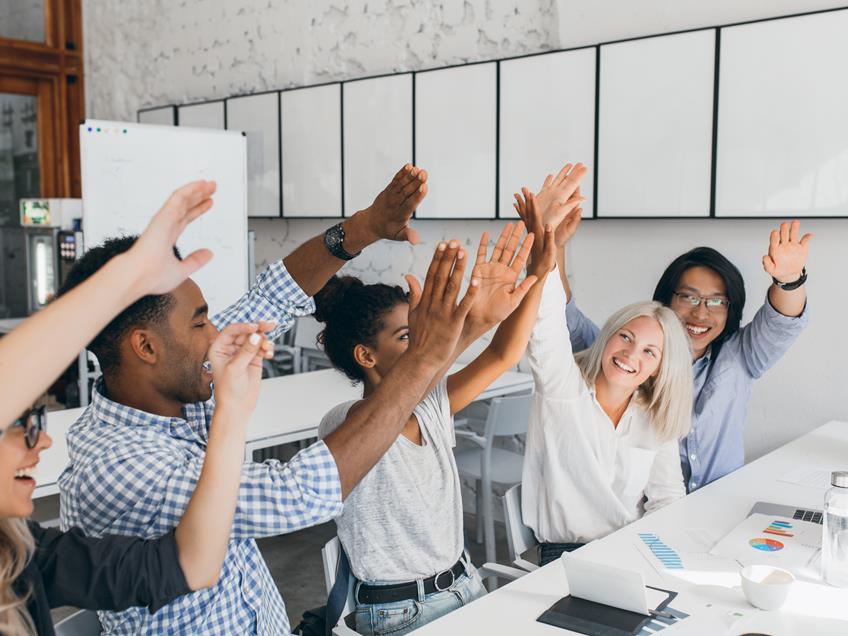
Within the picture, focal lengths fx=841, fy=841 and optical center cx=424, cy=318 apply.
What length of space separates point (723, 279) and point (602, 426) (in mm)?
810

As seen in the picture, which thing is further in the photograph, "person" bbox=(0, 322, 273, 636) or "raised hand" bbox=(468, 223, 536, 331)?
"raised hand" bbox=(468, 223, 536, 331)

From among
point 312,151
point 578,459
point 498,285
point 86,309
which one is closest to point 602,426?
point 578,459

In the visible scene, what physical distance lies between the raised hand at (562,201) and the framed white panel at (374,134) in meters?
2.36

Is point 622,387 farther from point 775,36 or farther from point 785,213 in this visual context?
point 775,36

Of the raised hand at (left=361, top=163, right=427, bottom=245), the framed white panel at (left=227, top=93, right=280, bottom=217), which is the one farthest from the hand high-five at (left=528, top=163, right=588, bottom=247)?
the framed white panel at (left=227, top=93, right=280, bottom=217)

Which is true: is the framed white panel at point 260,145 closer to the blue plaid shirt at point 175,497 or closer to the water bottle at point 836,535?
the blue plaid shirt at point 175,497

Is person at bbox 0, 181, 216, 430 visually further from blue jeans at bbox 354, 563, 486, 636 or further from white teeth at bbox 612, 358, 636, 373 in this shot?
white teeth at bbox 612, 358, 636, 373

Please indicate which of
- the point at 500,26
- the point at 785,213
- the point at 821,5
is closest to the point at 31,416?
the point at 785,213

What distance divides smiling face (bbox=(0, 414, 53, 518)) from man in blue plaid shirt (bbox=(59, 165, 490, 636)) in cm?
19

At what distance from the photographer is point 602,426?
2182mm

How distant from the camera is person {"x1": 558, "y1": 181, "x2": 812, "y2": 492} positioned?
8.02 feet

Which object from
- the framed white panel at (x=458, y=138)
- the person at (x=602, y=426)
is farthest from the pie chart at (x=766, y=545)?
the framed white panel at (x=458, y=138)

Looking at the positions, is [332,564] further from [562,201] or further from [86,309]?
[86,309]

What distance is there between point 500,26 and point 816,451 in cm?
237
